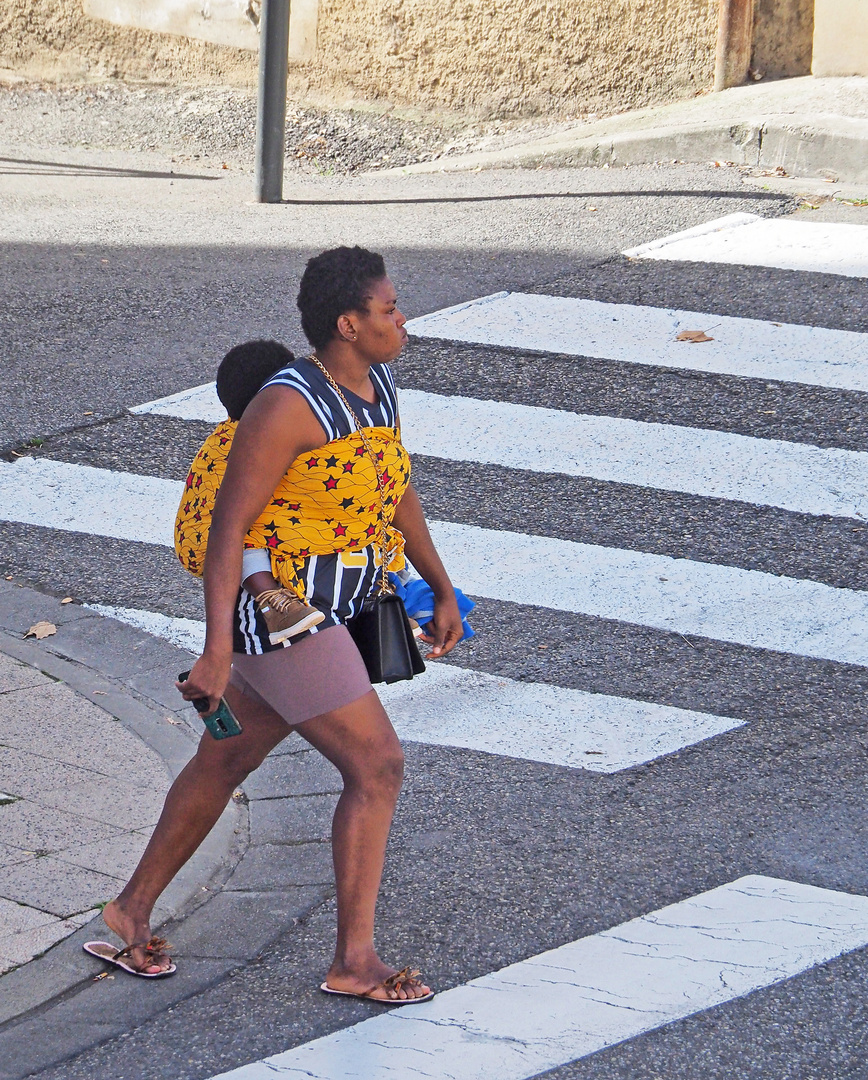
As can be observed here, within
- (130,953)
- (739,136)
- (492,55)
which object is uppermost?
(492,55)

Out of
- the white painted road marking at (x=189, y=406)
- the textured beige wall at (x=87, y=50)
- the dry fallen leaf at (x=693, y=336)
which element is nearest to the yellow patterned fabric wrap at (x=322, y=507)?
the white painted road marking at (x=189, y=406)

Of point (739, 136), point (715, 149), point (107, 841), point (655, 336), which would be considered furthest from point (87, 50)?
point (107, 841)

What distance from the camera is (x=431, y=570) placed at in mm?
3887

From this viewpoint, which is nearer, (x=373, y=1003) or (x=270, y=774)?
(x=373, y=1003)

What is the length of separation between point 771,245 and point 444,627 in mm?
6622

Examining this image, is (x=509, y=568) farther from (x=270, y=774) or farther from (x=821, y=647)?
(x=270, y=774)

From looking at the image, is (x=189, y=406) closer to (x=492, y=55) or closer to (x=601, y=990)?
(x=601, y=990)

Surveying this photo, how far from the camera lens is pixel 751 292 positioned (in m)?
9.09

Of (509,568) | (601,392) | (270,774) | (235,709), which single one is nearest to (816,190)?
(601,392)

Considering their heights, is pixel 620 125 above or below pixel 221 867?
above

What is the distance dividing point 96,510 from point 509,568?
6.28 ft

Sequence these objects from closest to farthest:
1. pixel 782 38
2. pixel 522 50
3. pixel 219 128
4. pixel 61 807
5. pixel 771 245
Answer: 1. pixel 61 807
2. pixel 771 245
3. pixel 782 38
4. pixel 522 50
5. pixel 219 128

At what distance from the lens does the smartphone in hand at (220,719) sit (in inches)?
136

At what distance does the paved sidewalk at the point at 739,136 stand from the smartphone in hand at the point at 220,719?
29.0 feet
